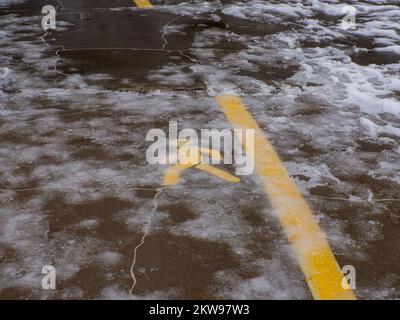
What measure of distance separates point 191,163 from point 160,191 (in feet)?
1.34

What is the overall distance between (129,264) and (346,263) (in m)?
1.02

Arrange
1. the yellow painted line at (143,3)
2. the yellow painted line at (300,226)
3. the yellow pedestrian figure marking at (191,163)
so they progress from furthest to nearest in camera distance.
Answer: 1. the yellow painted line at (143,3)
2. the yellow pedestrian figure marking at (191,163)
3. the yellow painted line at (300,226)

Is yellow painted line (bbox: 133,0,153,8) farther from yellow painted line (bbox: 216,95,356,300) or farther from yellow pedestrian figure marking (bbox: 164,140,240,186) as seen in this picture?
yellow pedestrian figure marking (bbox: 164,140,240,186)

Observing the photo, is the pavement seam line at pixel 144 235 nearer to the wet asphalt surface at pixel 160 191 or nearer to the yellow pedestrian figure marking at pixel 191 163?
the wet asphalt surface at pixel 160 191

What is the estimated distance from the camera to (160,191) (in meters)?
3.25

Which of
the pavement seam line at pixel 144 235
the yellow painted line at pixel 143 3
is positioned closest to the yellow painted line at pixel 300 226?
the pavement seam line at pixel 144 235

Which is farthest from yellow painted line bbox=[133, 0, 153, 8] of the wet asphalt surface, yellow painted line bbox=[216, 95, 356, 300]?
yellow painted line bbox=[216, 95, 356, 300]

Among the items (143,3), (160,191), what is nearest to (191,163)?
(160,191)

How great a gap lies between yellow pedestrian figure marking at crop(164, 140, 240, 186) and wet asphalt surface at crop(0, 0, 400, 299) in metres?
0.07

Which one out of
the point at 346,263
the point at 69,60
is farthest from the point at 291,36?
the point at 346,263

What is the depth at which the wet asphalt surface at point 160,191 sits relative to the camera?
258 centimetres

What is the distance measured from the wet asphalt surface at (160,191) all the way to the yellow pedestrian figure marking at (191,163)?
69 mm

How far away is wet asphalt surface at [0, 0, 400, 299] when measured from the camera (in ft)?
8.47
